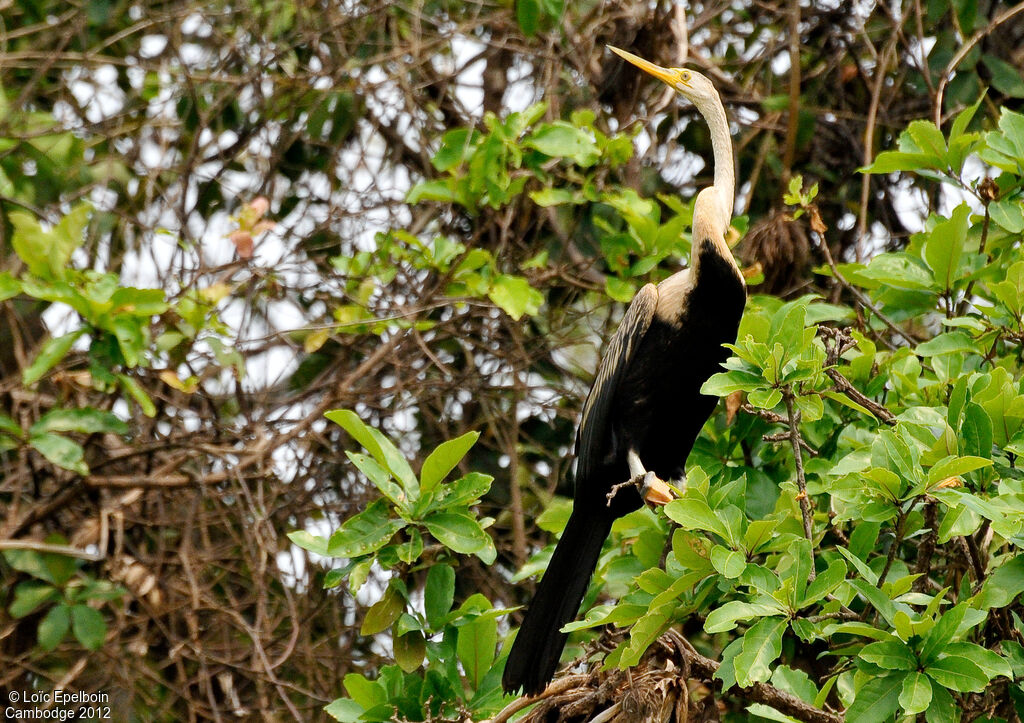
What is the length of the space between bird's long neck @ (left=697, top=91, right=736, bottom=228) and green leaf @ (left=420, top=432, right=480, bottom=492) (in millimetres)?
807

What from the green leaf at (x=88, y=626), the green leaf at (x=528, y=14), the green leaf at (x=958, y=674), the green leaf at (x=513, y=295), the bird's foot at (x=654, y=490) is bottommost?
the green leaf at (x=88, y=626)

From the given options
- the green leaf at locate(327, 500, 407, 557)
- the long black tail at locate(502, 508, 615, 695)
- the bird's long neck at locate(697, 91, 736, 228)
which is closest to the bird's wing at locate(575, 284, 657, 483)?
the long black tail at locate(502, 508, 615, 695)

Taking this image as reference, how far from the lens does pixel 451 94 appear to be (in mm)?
4551

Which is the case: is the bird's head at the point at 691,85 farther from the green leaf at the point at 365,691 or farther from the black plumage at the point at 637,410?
the green leaf at the point at 365,691

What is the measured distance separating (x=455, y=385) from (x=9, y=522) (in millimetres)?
1555

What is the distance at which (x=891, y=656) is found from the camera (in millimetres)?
2029

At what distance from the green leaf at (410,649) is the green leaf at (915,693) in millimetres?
1104

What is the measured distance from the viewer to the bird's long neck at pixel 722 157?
2699mm

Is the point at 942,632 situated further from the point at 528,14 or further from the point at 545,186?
the point at 528,14

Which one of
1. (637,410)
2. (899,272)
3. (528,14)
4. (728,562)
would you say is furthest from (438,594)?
(528,14)

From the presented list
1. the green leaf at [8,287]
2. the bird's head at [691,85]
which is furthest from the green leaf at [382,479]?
the green leaf at [8,287]

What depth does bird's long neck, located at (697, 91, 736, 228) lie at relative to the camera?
2699mm

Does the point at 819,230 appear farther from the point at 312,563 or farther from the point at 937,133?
the point at 312,563

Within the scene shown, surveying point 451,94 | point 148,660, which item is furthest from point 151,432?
point 451,94
